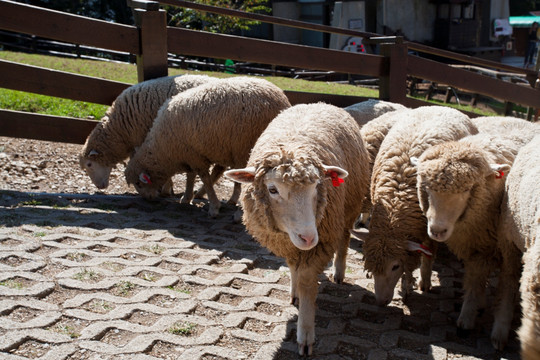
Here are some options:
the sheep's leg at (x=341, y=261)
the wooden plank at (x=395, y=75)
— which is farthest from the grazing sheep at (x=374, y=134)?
the wooden plank at (x=395, y=75)

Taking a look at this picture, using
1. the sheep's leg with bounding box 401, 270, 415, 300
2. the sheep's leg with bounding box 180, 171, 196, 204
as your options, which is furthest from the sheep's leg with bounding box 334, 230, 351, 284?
the sheep's leg with bounding box 180, 171, 196, 204

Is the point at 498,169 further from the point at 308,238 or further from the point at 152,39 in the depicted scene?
the point at 152,39

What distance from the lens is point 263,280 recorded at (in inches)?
173

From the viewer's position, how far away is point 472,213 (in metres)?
3.96

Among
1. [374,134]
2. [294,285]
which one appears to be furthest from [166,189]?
[294,285]

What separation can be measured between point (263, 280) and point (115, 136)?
3.31 m

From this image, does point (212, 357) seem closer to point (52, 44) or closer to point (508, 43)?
point (52, 44)

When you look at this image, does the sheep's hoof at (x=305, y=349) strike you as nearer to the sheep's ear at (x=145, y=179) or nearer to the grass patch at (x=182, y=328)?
the grass patch at (x=182, y=328)

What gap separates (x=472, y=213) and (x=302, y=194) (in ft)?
A: 4.72

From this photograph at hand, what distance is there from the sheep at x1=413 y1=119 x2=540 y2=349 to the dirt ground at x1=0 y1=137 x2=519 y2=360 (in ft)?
0.87

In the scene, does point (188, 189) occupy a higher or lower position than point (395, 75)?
lower

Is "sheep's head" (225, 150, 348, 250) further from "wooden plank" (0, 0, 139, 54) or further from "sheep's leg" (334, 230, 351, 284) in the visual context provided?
"wooden plank" (0, 0, 139, 54)

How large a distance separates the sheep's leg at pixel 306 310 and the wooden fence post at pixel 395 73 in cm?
442

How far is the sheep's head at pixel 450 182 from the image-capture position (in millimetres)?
3814
